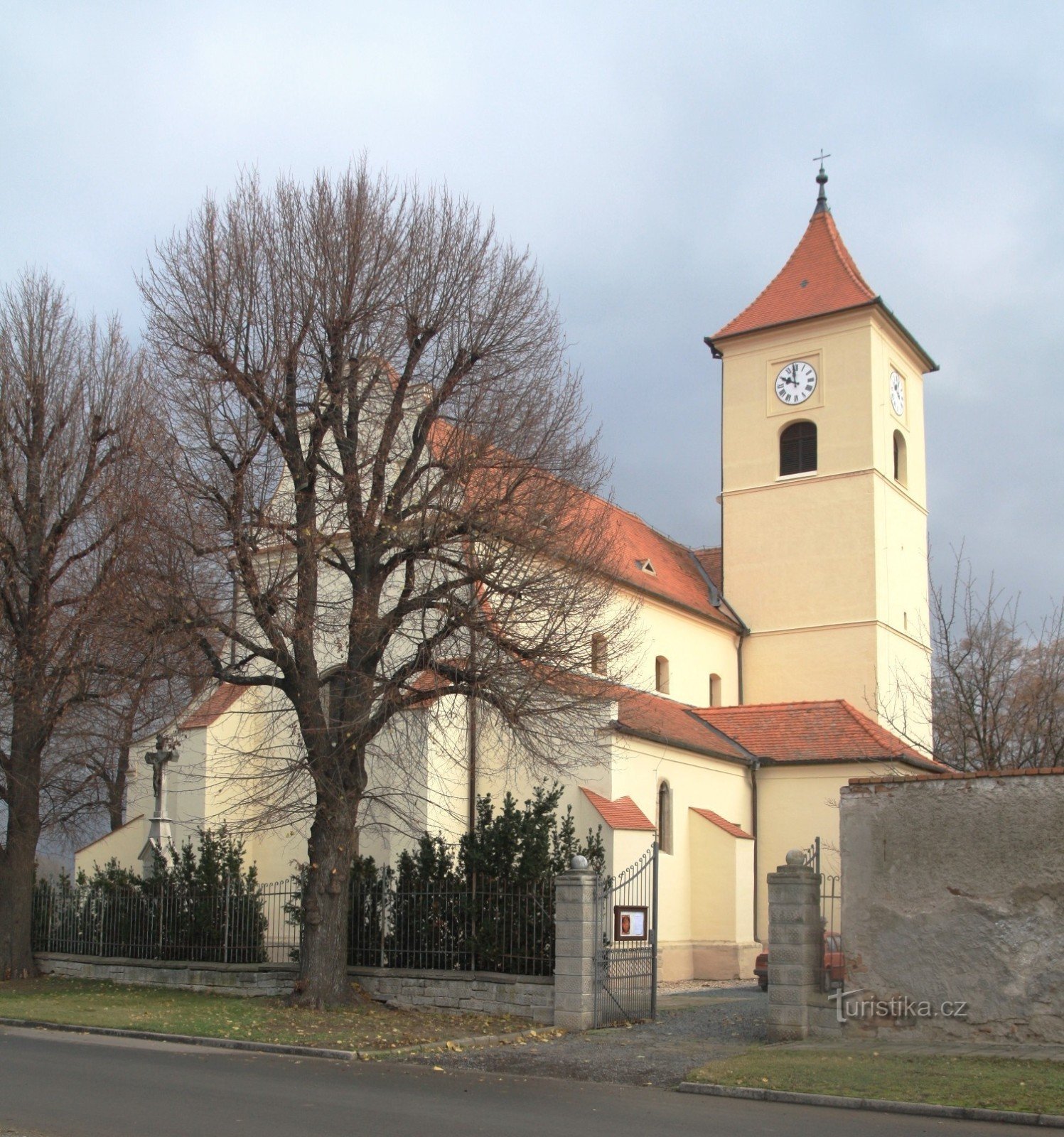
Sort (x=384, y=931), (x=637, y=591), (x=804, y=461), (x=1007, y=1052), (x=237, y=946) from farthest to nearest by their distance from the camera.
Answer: (x=804, y=461), (x=637, y=591), (x=237, y=946), (x=384, y=931), (x=1007, y=1052)

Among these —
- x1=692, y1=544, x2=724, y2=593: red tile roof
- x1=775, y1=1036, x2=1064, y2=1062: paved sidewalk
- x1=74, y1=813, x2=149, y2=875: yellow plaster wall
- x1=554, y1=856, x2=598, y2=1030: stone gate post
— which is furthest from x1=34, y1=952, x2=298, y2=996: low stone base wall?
x1=692, y1=544, x2=724, y2=593: red tile roof

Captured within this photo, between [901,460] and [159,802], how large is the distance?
22.2 metres

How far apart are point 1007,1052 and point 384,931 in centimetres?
877

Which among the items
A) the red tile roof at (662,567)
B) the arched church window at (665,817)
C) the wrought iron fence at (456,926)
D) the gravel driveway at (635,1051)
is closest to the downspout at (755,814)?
the arched church window at (665,817)

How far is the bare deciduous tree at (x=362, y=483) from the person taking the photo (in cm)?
1648

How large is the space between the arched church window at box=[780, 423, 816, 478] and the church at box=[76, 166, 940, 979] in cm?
6

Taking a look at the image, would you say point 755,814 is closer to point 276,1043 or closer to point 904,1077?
point 276,1043

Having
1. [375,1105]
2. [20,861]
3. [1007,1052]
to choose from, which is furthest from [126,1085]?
[20,861]

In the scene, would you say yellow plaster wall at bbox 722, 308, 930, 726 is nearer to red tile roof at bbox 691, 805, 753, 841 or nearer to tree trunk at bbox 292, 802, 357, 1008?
red tile roof at bbox 691, 805, 753, 841

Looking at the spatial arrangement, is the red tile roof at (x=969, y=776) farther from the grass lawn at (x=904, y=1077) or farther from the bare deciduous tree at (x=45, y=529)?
the bare deciduous tree at (x=45, y=529)

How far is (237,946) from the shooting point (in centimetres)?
1948

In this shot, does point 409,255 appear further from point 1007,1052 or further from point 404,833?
point 1007,1052

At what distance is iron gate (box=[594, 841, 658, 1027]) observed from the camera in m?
16.0

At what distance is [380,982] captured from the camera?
17734 millimetres
